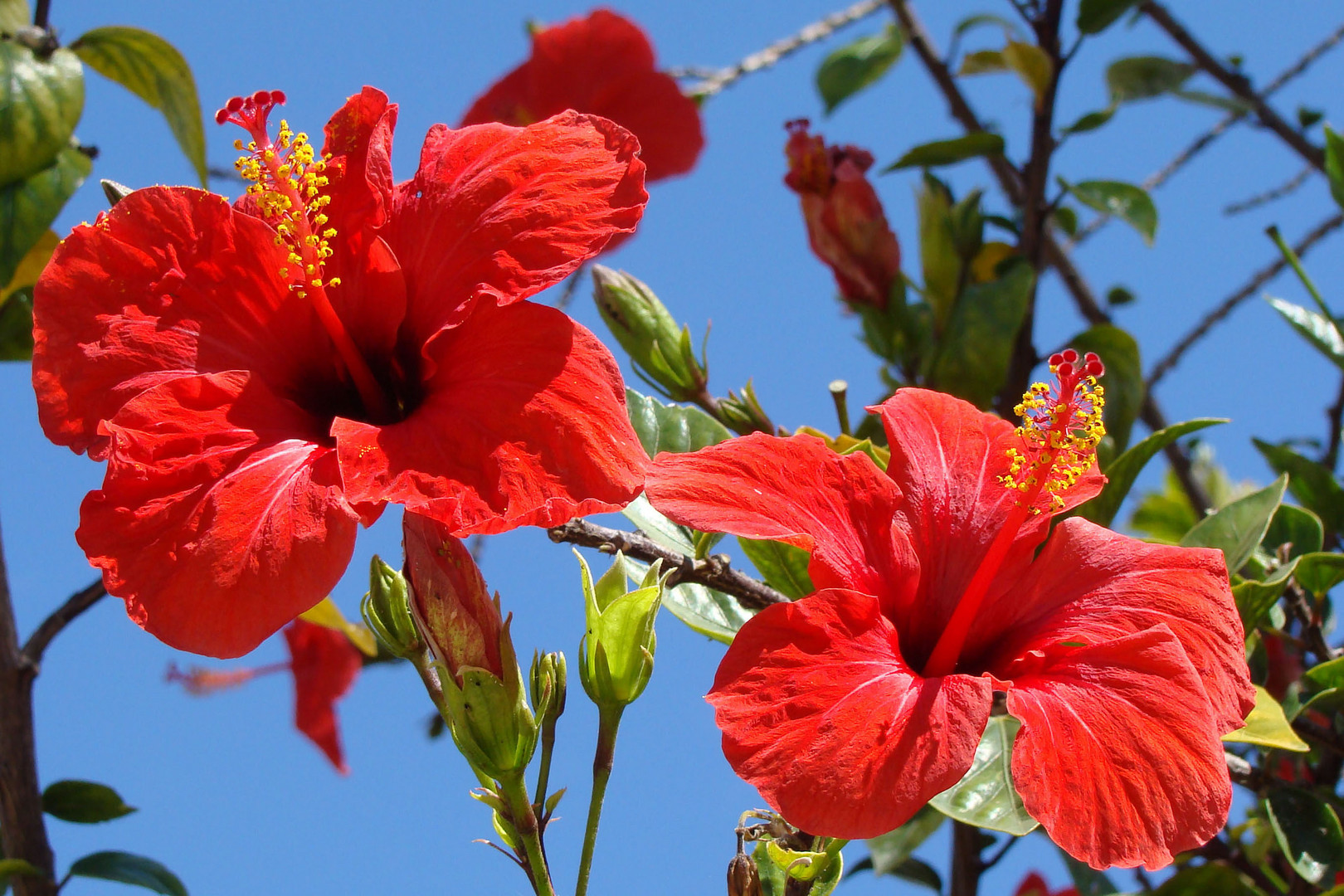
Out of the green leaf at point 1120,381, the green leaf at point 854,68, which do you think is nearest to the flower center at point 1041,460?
the green leaf at point 1120,381

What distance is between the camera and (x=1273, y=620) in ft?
6.12

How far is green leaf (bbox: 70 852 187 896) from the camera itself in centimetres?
183

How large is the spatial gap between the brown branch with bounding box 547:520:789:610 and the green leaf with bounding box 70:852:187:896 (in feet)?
3.19

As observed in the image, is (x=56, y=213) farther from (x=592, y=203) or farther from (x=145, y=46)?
(x=592, y=203)

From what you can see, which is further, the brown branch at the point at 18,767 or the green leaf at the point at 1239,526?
the brown branch at the point at 18,767

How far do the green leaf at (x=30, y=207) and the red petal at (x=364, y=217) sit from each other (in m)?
0.74

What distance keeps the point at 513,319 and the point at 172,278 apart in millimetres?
382

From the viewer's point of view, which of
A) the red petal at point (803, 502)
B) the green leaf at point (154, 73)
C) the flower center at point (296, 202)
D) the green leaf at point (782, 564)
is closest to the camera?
the red petal at point (803, 502)

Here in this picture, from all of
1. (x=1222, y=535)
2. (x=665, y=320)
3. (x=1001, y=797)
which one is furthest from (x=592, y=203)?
(x=1222, y=535)

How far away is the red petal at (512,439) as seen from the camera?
3.71 feet

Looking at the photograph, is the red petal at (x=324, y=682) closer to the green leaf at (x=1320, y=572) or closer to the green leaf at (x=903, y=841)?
the green leaf at (x=903, y=841)

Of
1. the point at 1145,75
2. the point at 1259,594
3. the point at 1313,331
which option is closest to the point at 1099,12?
the point at 1145,75

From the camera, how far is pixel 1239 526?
1.72 metres

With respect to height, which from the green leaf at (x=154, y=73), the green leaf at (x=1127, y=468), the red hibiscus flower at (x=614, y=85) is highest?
the red hibiscus flower at (x=614, y=85)
